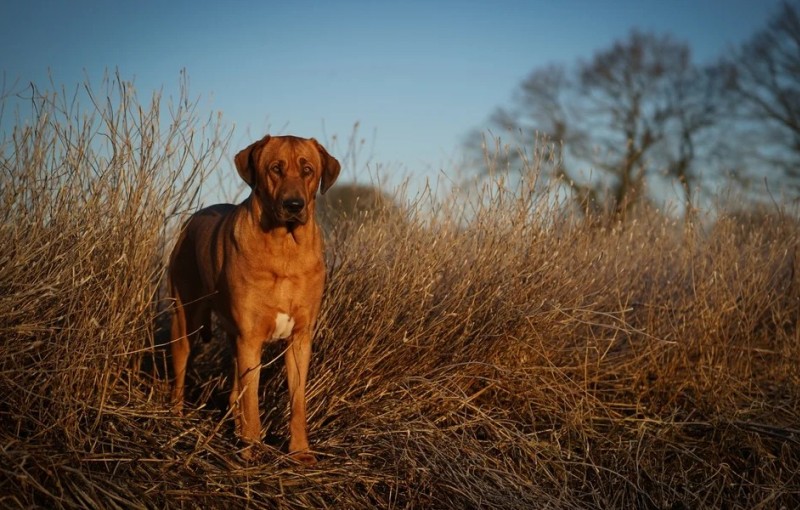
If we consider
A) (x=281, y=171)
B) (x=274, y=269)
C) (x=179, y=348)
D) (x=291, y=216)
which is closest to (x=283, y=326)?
(x=274, y=269)

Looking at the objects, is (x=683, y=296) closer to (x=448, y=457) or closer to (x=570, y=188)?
(x=570, y=188)

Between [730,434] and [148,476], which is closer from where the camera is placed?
[148,476]

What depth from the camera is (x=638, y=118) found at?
18.4m

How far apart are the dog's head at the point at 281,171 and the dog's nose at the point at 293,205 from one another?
32 millimetres

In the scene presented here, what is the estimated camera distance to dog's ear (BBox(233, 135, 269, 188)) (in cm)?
369

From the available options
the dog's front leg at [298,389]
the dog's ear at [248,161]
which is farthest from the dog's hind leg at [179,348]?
the dog's ear at [248,161]

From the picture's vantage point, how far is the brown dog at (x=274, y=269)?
3.54m

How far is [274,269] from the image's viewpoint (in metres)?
3.58

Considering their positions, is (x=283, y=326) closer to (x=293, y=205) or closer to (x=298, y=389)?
(x=298, y=389)

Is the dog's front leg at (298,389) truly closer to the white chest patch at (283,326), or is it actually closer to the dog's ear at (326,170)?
the white chest patch at (283,326)

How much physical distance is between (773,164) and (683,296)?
36.0ft

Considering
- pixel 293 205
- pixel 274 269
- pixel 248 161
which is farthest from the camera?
pixel 248 161

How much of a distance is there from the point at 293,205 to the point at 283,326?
644 millimetres

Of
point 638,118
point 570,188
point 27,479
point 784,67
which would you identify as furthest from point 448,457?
point 638,118
